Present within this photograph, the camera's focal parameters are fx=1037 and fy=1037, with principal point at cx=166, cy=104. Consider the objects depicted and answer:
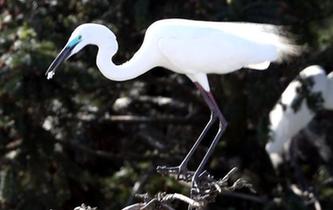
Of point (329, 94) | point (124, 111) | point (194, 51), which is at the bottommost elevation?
point (329, 94)

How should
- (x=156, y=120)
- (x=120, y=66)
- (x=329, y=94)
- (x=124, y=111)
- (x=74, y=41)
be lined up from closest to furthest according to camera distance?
1. (x=74, y=41)
2. (x=120, y=66)
3. (x=156, y=120)
4. (x=329, y=94)
5. (x=124, y=111)

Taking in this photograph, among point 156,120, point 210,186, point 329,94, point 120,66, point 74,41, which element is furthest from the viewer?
point 329,94

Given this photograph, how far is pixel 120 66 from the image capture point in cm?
382

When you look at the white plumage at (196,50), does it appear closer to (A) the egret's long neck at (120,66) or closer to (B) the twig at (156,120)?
(A) the egret's long neck at (120,66)

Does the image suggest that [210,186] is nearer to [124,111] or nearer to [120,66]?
[120,66]

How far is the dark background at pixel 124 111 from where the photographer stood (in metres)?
5.09

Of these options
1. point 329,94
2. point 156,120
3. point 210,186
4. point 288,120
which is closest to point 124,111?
point 156,120

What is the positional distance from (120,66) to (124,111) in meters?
2.95

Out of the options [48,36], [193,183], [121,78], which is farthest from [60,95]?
[193,183]

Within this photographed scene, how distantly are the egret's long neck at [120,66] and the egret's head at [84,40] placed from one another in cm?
3

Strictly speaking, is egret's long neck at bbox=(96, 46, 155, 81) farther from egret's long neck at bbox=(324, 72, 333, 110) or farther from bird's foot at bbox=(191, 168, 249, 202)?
egret's long neck at bbox=(324, 72, 333, 110)

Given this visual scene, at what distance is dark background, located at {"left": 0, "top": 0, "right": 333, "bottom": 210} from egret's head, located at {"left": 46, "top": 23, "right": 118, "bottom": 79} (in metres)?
1.09

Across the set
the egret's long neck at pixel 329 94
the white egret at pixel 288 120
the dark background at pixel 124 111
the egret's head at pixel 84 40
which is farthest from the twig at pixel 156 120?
the egret's head at pixel 84 40

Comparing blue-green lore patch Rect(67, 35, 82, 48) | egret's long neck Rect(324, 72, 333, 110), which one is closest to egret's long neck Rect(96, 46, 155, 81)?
blue-green lore patch Rect(67, 35, 82, 48)
